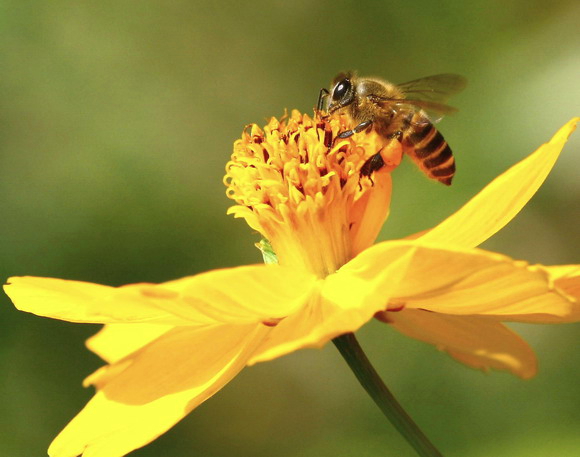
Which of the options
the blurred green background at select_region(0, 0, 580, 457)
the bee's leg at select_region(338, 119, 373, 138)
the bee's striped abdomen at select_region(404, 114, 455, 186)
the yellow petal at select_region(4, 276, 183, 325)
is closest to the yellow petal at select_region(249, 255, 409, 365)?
the yellow petal at select_region(4, 276, 183, 325)

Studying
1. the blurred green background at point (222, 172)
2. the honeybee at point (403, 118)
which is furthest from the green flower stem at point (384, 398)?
the blurred green background at point (222, 172)

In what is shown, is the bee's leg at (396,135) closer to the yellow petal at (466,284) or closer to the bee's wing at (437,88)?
the bee's wing at (437,88)

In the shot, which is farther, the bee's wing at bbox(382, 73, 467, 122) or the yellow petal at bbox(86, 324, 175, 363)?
the bee's wing at bbox(382, 73, 467, 122)

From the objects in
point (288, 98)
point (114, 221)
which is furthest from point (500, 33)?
point (114, 221)

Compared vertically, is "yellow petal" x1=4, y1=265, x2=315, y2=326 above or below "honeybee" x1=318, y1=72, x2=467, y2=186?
below

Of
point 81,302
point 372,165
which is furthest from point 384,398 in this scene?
point 372,165

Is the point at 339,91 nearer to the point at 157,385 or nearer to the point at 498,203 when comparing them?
the point at 498,203

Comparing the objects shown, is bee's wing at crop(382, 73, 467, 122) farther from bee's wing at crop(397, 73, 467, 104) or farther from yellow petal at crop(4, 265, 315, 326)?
yellow petal at crop(4, 265, 315, 326)
